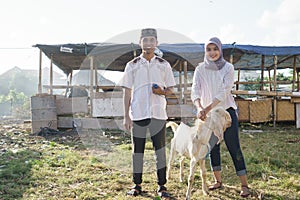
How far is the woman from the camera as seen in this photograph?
3.16 metres

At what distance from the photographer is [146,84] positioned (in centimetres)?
331

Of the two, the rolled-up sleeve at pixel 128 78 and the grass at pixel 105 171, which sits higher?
the rolled-up sleeve at pixel 128 78

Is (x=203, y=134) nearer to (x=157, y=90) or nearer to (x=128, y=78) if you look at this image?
(x=157, y=90)

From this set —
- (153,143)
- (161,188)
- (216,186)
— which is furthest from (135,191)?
(216,186)

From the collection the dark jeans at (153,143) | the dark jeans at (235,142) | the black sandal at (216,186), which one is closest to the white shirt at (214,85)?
the dark jeans at (235,142)

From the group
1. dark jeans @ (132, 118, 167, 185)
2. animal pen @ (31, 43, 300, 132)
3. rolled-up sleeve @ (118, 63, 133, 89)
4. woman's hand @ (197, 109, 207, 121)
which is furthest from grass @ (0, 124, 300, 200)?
animal pen @ (31, 43, 300, 132)

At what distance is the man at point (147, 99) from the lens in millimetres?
3270

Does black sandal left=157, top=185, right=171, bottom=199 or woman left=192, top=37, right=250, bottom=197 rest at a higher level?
woman left=192, top=37, right=250, bottom=197

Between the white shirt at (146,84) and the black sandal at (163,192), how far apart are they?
0.83m

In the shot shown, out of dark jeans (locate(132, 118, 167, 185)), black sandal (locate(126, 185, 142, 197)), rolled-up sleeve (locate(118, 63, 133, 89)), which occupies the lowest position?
black sandal (locate(126, 185, 142, 197))

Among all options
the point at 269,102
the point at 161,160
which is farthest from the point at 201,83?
the point at 269,102

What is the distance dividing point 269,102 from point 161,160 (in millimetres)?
7434

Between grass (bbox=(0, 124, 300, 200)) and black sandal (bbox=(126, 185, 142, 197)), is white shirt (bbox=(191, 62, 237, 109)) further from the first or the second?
black sandal (bbox=(126, 185, 142, 197))

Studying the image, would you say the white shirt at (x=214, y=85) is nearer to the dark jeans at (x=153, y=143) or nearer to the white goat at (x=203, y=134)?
the white goat at (x=203, y=134)
